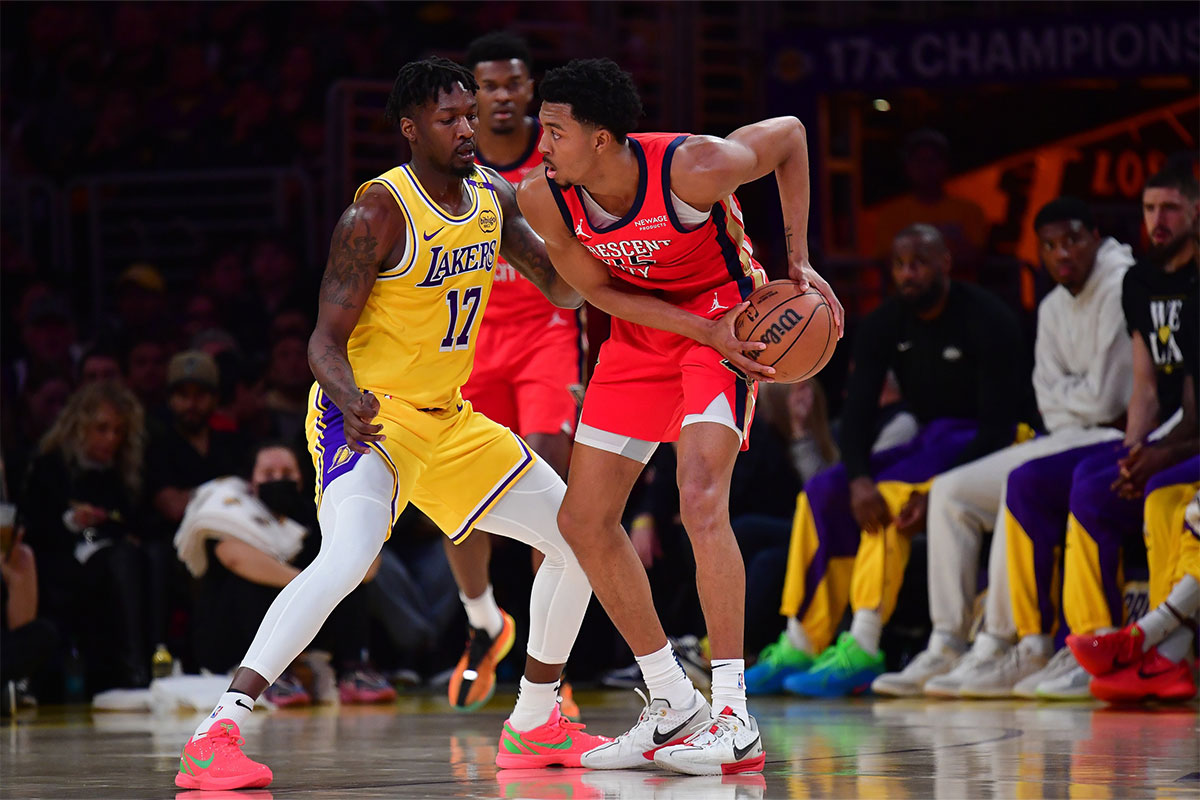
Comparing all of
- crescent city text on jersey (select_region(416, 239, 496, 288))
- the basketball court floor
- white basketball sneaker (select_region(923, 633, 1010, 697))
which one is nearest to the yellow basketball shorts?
crescent city text on jersey (select_region(416, 239, 496, 288))

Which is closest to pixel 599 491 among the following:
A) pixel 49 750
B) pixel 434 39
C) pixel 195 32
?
pixel 49 750

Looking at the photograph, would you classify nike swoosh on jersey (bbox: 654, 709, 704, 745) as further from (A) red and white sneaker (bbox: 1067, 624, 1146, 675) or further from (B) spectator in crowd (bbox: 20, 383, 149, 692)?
(B) spectator in crowd (bbox: 20, 383, 149, 692)

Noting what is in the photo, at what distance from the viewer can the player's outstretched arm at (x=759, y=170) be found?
4383 millimetres

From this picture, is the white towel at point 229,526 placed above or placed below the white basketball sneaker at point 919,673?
above

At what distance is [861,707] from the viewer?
258 inches

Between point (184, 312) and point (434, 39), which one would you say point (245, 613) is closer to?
point (184, 312)

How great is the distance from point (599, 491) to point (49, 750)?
197cm

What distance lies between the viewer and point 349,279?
14.5 feet

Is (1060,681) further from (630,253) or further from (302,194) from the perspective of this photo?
(302,194)

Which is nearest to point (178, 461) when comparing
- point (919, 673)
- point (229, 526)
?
point (229, 526)

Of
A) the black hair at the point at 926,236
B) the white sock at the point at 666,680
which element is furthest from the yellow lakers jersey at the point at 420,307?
the black hair at the point at 926,236

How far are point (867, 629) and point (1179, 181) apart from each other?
2.23 meters

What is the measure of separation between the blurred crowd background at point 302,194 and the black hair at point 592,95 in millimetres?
3466

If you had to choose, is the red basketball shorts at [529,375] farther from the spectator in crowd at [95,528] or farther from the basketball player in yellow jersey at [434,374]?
the spectator in crowd at [95,528]
